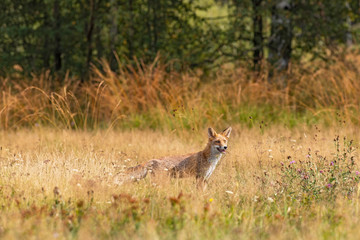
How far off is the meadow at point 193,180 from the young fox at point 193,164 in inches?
5.6

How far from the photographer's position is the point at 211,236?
4.47 meters

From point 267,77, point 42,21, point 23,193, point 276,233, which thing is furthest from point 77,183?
point 42,21

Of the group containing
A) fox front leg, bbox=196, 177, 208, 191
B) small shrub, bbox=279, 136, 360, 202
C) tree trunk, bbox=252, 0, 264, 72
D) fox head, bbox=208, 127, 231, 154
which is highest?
tree trunk, bbox=252, 0, 264, 72

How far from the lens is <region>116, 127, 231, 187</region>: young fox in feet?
21.8

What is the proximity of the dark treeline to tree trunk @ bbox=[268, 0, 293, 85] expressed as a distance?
26 millimetres

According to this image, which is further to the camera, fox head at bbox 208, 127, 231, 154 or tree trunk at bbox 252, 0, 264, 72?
tree trunk at bbox 252, 0, 264, 72

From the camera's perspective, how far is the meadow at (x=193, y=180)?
15.3 feet

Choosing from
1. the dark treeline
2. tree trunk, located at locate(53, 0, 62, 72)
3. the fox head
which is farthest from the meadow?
tree trunk, located at locate(53, 0, 62, 72)

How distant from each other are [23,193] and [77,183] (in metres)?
0.66

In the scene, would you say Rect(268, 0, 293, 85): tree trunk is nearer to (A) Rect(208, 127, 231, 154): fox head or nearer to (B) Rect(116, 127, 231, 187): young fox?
(A) Rect(208, 127, 231, 154): fox head

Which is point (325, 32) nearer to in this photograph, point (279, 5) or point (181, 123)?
point (279, 5)

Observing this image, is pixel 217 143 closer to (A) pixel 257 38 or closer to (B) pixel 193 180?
(B) pixel 193 180

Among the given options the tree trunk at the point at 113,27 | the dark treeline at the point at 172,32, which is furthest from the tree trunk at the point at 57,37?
the tree trunk at the point at 113,27

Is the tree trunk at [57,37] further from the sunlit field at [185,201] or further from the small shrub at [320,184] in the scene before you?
the small shrub at [320,184]
